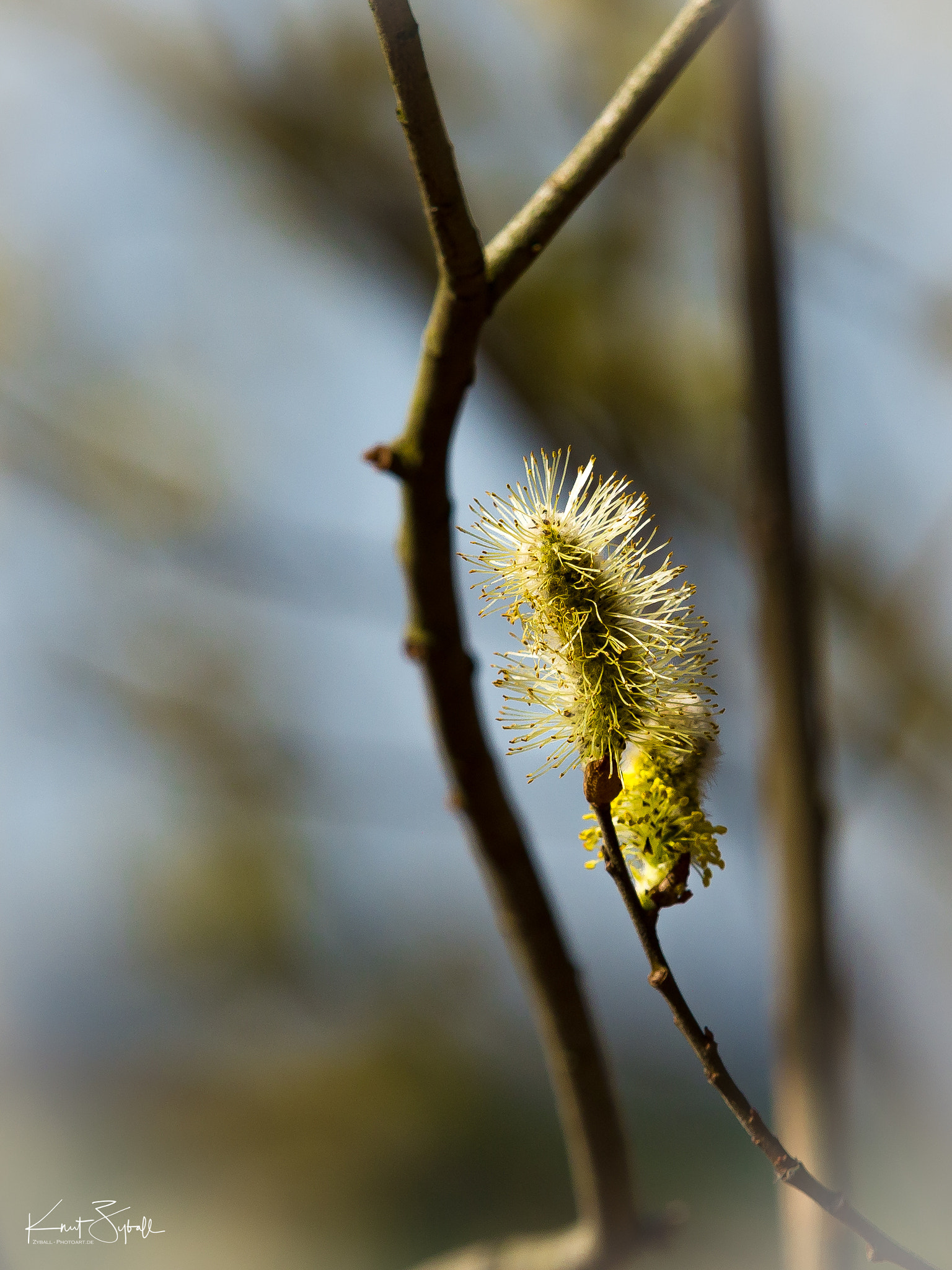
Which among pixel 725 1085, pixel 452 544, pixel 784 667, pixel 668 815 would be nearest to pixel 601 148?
pixel 452 544

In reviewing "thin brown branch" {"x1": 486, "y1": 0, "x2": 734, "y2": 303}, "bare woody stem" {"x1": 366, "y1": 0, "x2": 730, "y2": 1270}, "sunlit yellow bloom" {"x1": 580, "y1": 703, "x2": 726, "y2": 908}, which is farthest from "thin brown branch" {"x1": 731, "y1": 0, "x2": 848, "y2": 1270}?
"sunlit yellow bloom" {"x1": 580, "y1": 703, "x2": 726, "y2": 908}

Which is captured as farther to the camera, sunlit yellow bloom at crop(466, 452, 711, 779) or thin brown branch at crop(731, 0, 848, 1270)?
thin brown branch at crop(731, 0, 848, 1270)

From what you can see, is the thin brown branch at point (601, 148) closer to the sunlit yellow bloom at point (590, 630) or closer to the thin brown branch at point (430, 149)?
the thin brown branch at point (430, 149)

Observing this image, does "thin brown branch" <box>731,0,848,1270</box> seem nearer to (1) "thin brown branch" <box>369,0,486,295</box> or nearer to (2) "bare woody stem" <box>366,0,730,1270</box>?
(2) "bare woody stem" <box>366,0,730,1270</box>

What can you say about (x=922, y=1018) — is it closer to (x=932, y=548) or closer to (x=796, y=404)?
(x=932, y=548)

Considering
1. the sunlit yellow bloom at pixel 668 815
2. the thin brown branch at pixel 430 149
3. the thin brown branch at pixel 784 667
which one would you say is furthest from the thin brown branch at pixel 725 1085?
the thin brown branch at pixel 784 667

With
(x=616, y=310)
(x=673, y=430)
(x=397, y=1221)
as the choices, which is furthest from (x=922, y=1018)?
(x=397, y=1221)

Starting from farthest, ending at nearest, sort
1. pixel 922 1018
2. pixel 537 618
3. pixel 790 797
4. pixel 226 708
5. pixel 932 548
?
pixel 226 708 < pixel 922 1018 < pixel 932 548 < pixel 790 797 < pixel 537 618
